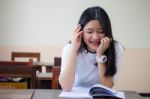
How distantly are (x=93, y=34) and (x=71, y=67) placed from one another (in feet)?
0.76

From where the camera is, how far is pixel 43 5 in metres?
5.61

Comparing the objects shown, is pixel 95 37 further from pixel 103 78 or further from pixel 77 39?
pixel 103 78

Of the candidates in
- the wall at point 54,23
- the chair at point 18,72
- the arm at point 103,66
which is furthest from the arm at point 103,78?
the wall at point 54,23

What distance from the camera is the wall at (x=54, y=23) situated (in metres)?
5.61

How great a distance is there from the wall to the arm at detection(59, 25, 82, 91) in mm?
3677

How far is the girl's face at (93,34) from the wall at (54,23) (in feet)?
12.1

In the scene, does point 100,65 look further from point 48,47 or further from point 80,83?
point 48,47

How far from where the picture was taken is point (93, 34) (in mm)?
1900

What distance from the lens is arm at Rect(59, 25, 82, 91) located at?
1804mm

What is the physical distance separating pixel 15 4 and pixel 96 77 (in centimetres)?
394

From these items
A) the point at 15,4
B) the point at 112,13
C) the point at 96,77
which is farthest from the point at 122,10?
the point at 96,77

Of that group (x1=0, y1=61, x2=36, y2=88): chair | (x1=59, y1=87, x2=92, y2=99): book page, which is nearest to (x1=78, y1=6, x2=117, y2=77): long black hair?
(x1=59, y1=87, x2=92, y2=99): book page

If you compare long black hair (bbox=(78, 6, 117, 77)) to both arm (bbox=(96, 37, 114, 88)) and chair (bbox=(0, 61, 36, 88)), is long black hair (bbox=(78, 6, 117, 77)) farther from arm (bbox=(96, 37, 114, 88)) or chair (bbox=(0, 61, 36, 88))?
chair (bbox=(0, 61, 36, 88))

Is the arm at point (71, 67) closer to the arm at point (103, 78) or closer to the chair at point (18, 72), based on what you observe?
the arm at point (103, 78)
